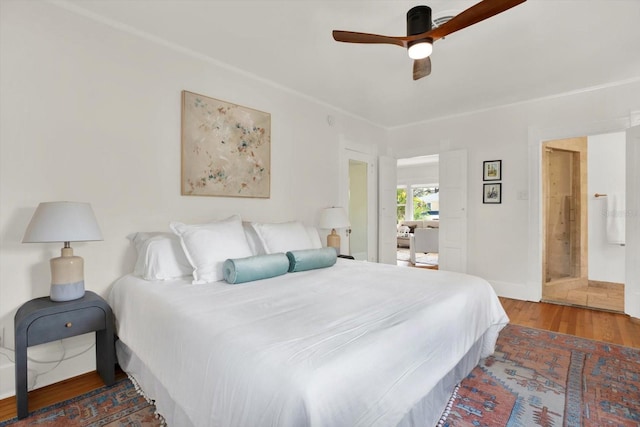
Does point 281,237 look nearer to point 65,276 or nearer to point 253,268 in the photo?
point 253,268

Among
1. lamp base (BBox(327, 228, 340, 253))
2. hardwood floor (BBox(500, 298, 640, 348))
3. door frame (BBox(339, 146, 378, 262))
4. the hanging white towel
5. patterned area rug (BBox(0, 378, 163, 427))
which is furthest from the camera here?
door frame (BBox(339, 146, 378, 262))

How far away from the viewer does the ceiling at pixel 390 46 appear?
2213mm

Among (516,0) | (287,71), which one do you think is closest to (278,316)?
(516,0)

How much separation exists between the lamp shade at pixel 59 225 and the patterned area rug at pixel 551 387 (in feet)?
7.62

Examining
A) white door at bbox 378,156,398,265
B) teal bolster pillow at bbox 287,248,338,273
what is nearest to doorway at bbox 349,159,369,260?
white door at bbox 378,156,398,265

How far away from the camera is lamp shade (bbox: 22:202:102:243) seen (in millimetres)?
1812

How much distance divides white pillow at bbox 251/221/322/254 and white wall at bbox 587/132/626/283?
4.60m

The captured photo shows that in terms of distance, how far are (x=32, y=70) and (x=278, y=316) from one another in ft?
7.40

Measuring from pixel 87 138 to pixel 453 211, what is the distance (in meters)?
4.39

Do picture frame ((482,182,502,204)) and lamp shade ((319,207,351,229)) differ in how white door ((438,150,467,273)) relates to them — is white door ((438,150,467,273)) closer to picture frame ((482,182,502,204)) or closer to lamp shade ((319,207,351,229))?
picture frame ((482,182,502,204))

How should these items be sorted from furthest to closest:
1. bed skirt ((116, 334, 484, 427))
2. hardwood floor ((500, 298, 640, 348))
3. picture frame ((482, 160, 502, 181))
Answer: picture frame ((482, 160, 502, 181))
hardwood floor ((500, 298, 640, 348))
bed skirt ((116, 334, 484, 427))

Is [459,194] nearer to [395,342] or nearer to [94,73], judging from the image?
[395,342]

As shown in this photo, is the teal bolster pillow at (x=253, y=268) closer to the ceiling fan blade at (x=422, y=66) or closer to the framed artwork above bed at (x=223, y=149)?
the framed artwork above bed at (x=223, y=149)

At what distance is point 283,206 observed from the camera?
3613 mm
